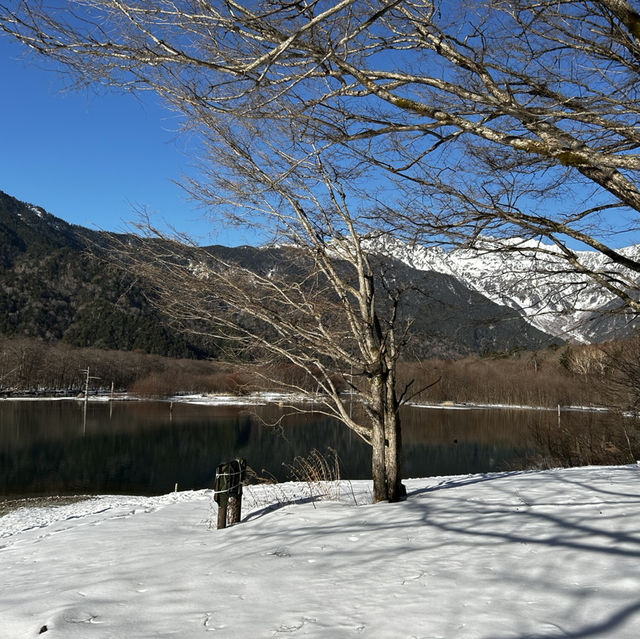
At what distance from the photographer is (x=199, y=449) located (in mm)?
29531

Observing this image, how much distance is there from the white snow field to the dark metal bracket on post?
64cm

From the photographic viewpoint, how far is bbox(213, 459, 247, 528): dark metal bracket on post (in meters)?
6.88

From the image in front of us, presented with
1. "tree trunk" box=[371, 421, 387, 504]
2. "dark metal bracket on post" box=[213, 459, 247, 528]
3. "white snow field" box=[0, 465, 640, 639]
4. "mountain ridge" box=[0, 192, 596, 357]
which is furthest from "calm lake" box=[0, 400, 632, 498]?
"mountain ridge" box=[0, 192, 596, 357]

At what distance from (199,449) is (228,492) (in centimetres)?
2368

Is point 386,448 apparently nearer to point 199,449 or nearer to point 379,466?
point 379,466

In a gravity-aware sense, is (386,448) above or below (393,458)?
above

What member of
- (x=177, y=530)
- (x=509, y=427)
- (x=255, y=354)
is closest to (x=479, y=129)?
(x=255, y=354)

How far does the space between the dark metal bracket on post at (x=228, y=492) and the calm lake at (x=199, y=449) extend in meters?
3.68

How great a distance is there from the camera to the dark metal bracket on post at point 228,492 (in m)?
6.88

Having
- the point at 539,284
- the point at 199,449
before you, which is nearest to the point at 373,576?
the point at 539,284

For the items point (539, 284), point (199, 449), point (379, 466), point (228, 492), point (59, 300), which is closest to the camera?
point (539, 284)

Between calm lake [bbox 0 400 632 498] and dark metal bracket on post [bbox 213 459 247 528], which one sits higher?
dark metal bracket on post [bbox 213 459 247 528]

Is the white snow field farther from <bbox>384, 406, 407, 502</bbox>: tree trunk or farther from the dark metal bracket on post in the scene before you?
<bbox>384, 406, 407, 502</bbox>: tree trunk

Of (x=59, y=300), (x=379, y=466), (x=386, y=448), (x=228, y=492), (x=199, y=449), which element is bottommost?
(x=199, y=449)
